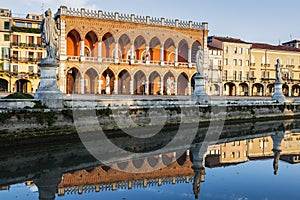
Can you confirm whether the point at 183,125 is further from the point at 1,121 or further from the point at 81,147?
the point at 1,121

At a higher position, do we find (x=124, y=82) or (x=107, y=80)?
(x=107, y=80)

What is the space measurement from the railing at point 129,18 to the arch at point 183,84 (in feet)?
21.7

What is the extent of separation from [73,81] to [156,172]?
109 ft

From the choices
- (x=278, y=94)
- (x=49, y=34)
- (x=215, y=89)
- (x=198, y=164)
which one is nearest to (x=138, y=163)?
(x=198, y=164)

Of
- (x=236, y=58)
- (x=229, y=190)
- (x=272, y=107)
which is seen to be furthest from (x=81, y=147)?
(x=236, y=58)

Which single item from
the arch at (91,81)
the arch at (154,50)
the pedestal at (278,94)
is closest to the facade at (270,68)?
the arch at (154,50)

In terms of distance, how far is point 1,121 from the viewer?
14.2m

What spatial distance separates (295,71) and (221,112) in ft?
139

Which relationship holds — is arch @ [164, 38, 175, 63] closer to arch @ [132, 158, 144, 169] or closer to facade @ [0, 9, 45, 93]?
facade @ [0, 9, 45, 93]

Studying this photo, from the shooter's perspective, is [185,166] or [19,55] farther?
[19,55]

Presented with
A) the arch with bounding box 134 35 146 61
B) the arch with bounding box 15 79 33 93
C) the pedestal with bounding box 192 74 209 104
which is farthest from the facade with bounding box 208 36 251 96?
the pedestal with bounding box 192 74 209 104

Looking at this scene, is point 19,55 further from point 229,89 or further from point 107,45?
point 229,89

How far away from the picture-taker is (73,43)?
42938 mm

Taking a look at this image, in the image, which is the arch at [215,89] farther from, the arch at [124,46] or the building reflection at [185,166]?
the building reflection at [185,166]
